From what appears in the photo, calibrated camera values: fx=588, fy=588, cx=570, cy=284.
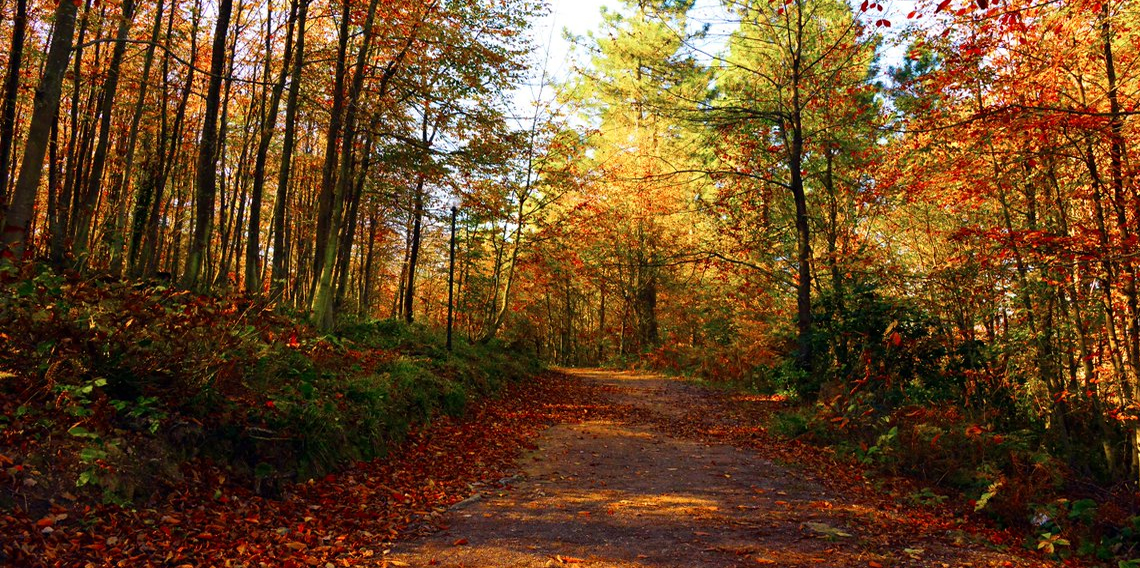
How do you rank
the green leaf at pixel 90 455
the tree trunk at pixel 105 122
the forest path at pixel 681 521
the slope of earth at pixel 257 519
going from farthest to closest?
the tree trunk at pixel 105 122, the forest path at pixel 681 521, the green leaf at pixel 90 455, the slope of earth at pixel 257 519

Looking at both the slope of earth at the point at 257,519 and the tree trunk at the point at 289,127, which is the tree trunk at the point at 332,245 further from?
the slope of earth at the point at 257,519

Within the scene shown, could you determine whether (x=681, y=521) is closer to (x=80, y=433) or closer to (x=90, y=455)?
(x=90, y=455)

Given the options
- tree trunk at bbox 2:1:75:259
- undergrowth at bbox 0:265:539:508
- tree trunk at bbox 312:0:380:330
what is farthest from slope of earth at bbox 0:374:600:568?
tree trunk at bbox 312:0:380:330

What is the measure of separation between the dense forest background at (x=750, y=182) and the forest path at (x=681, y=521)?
147 cm

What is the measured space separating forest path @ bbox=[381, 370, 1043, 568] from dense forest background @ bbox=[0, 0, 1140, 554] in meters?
1.47

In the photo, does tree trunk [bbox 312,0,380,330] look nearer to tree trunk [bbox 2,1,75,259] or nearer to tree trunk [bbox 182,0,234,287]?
tree trunk [bbox 182,0,234,287]

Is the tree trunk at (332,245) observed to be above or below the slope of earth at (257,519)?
above

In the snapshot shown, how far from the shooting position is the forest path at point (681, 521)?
14.3ft

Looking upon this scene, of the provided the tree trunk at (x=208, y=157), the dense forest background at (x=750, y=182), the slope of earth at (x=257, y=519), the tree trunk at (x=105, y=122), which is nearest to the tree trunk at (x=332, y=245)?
the dense forest background at (x=750, y=182)

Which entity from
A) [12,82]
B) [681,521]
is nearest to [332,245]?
[12,82]

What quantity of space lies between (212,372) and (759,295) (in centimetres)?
1515

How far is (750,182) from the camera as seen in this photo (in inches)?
599

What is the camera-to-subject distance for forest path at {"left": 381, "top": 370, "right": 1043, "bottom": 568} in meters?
4.37

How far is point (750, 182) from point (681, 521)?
11.7 metres
